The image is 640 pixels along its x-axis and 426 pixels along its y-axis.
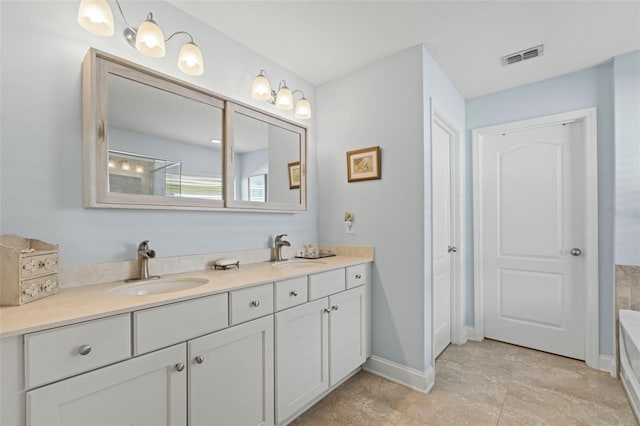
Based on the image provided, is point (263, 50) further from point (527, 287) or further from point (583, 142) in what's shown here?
point (527, 287)

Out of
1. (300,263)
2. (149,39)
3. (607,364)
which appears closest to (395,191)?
(300,263)

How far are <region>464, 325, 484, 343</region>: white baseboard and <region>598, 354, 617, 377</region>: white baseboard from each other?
86 centimetres

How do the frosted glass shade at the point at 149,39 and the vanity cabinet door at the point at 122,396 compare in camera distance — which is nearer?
the vanity cabinet door at the point at 122,396

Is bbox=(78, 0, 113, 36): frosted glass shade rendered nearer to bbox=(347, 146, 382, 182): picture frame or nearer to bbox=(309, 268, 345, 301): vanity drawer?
bbox=(309, 268, 345, 301): vanity drawer

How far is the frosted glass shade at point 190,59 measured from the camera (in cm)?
160

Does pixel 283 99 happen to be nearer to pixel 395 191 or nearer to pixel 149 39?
pixel 149 39

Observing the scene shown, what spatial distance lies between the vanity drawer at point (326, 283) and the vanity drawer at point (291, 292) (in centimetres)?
6

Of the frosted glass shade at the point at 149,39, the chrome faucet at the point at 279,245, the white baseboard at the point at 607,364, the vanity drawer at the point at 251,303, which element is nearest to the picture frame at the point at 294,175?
the chrome faucet at the point at 279,245

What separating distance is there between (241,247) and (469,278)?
235cm

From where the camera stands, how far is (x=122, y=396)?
0.99 m

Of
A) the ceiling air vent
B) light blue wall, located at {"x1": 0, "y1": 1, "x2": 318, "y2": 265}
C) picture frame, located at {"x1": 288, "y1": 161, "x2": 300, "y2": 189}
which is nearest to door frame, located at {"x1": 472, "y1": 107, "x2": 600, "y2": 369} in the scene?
the ceiling air vent

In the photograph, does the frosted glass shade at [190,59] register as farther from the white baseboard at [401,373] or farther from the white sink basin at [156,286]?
the white baseboard at [401,373]

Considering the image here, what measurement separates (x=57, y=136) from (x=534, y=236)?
3507 millimetres

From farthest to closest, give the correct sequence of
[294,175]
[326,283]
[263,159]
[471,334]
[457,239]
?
[471,334]
[457,239]
[294,175]
[263,159]
[326,283]
